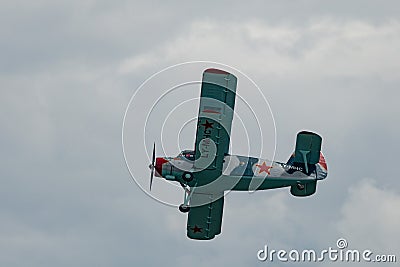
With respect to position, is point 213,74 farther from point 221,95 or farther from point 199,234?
point 199,234

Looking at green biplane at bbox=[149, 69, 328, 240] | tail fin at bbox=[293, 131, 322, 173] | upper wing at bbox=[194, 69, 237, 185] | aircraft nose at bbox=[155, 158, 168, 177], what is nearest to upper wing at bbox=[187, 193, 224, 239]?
green biplane at bbox=[149, 69, 328, 240]

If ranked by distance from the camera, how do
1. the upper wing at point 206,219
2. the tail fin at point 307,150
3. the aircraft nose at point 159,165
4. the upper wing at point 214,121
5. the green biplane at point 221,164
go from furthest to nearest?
the upper wing at point 206,219 → the tail fin at point 307,150 → the aircraft nose at point 159,165 → the green biplane at point 221,164 → the upper wing at point 214,121

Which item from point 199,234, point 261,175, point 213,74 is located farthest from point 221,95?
point 199,234

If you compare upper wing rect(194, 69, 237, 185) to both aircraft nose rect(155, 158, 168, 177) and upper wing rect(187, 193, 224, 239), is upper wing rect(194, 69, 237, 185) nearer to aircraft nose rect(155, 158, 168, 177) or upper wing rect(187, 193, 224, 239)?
aircraft nose rect(155, 158, 168, 177)

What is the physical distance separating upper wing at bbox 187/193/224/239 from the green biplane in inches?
6.5

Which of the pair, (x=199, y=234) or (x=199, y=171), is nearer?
(x=199, y=171)

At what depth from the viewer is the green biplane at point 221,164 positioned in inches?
2024

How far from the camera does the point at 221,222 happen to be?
5656 centimetres

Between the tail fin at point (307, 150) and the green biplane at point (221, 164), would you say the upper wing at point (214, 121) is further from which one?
the tail fin at point (307, 150)

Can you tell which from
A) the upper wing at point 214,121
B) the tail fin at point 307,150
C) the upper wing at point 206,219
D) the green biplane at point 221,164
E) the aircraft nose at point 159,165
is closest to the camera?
the upper wing at point 214,121

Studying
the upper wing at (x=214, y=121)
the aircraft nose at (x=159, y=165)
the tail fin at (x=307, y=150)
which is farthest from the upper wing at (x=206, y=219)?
the tail fin at (x=307, y=150)

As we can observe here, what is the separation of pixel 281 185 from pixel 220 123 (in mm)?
4475

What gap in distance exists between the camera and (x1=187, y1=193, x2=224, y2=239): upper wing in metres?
56.0

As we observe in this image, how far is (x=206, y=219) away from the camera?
185ft
